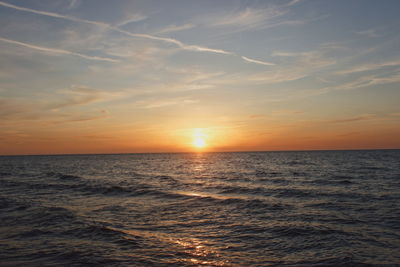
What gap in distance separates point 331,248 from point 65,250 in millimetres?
11192

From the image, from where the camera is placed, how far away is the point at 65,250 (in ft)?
40.2

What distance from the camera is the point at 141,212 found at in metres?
20.5

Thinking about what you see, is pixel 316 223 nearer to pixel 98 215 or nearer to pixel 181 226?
pixel 181 226

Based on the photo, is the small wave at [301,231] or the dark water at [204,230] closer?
the dark water at [204,230]

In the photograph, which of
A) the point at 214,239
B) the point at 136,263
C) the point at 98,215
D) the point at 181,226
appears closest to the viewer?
the point at 136,263

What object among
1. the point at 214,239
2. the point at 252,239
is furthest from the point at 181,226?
the point at 252,239

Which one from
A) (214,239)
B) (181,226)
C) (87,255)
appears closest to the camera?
(87,255)

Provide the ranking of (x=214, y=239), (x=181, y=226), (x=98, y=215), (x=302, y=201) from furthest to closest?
(x=302, y=201), (x=98, y=215), (x=181, y=226), (x=214, y=239)

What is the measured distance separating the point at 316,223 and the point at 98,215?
13.6 meters

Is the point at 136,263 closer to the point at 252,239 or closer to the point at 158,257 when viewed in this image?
the point at 158,257

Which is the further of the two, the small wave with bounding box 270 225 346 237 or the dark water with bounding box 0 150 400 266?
the small wave with bounding box 270 225 346 237

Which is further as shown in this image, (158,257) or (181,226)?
(181,226)

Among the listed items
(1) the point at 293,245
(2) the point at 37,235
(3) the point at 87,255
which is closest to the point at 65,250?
(3) the point at 87,255

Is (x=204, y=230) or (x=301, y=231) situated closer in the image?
(x=301, y=231)
